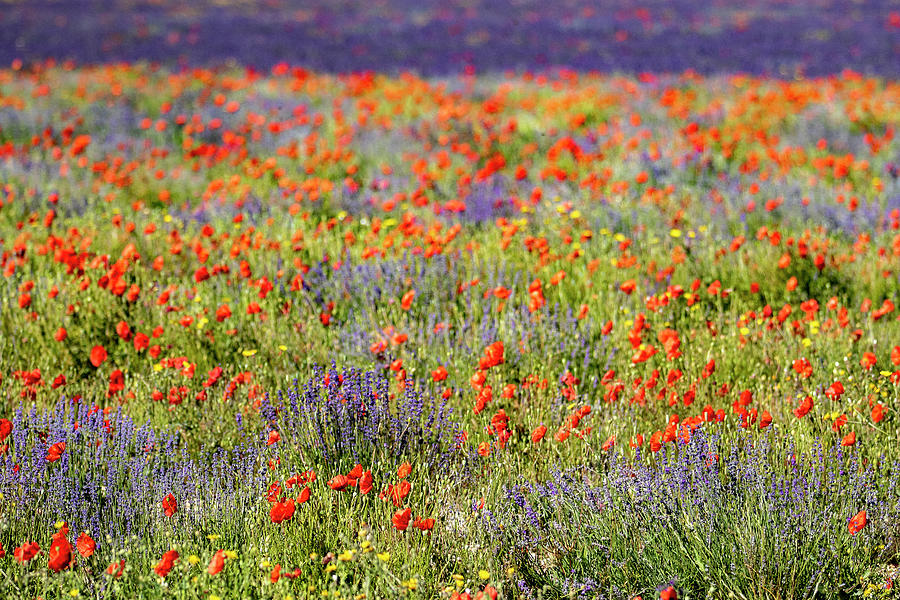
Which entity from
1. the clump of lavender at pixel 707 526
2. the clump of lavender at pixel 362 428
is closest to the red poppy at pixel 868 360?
the clump of lavender at pixel 707 526

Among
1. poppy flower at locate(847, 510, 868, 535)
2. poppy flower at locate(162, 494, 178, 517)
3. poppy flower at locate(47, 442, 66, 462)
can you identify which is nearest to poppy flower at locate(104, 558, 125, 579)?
poppy flower at locate(162, 494, 178, 517)

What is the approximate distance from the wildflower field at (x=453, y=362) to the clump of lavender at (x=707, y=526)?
0.01m

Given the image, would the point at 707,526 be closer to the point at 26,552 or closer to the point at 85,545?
the point at 85,545

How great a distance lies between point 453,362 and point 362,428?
0.64 m

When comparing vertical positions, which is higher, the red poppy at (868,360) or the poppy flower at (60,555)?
the red poppy at (868,360)

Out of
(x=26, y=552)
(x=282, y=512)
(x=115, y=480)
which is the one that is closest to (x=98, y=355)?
(x=115, y=480)

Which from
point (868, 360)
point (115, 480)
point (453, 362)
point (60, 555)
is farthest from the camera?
point (453, 362)

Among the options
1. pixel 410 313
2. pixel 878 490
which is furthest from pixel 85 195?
pixel 878 490

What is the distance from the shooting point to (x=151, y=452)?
248 cm

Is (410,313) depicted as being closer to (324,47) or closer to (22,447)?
(22,447)

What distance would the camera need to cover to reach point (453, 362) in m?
3.04

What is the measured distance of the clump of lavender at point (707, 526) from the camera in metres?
2.04

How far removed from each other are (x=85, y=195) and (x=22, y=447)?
330 cm

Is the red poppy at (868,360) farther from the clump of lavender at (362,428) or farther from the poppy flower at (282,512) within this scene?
the poppy flower at (282,512)
